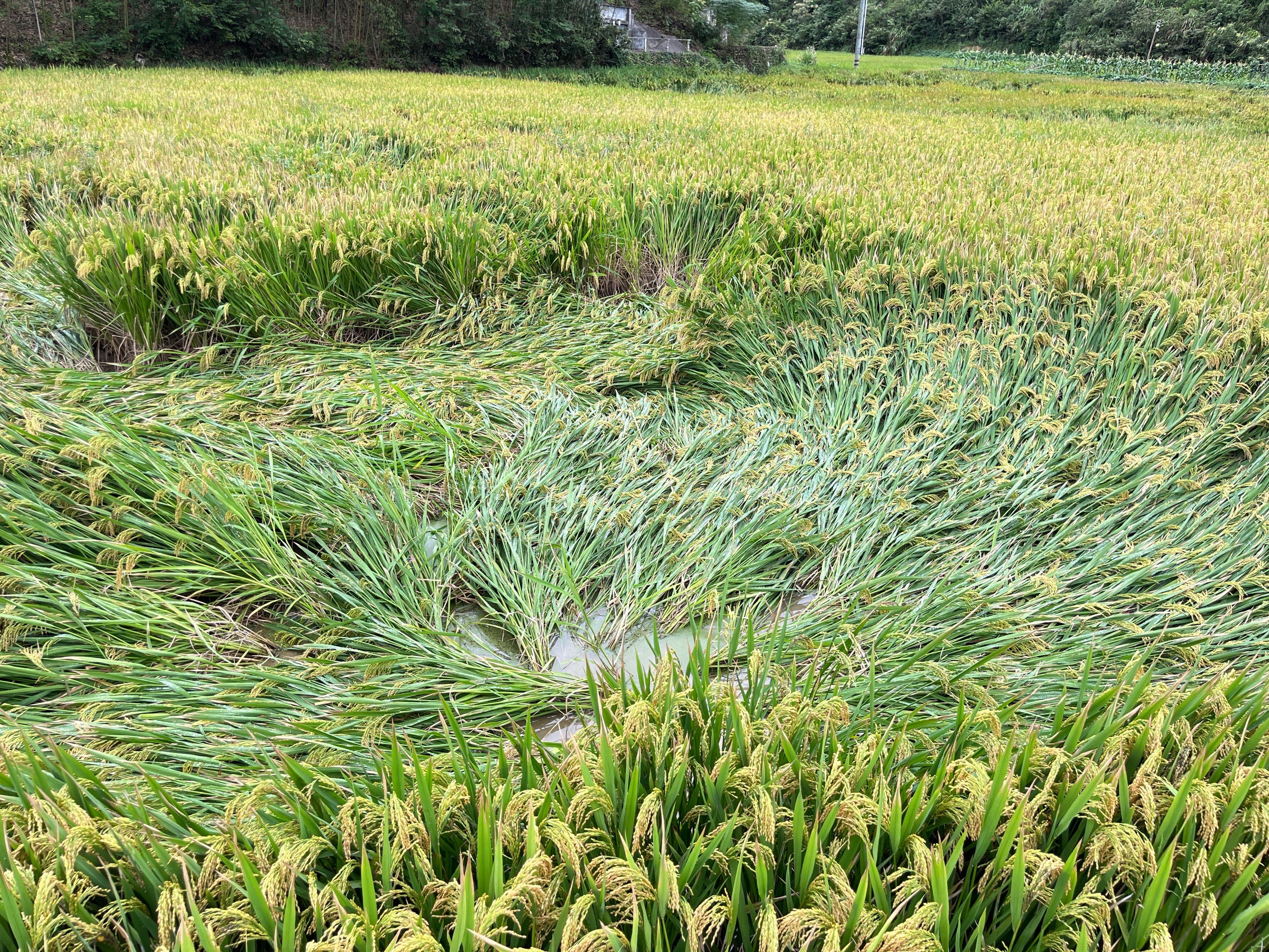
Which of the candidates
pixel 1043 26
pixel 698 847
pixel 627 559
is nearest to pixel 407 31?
pixel 627 559

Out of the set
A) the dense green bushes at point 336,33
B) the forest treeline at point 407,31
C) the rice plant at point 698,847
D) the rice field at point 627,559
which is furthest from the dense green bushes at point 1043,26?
the rice plant at point 698,847

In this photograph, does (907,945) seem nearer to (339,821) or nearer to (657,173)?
(339,821)

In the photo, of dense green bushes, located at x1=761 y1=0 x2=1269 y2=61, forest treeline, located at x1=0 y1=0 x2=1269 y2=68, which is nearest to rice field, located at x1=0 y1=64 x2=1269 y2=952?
forest treeline, located at x1=0 y1=0 x2=1269 y2=68

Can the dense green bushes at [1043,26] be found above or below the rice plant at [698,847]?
above

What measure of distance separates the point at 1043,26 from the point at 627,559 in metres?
61.5

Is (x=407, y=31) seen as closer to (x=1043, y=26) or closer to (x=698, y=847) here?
(x=698, y=847)

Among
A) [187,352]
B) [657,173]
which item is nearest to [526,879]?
[187,352]

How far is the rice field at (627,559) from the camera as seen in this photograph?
Result: 3.54 ft

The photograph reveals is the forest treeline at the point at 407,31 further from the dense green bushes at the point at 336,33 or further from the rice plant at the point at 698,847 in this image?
the rice plant at the point at 698,847

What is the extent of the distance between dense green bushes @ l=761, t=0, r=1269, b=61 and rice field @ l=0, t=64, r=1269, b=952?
4872cm

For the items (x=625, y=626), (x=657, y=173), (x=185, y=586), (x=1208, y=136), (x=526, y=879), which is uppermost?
(x=1208, y=136)

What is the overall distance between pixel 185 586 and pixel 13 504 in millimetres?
577

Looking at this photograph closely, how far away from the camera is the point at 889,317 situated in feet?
11.7

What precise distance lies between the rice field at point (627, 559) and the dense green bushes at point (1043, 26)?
48.7 metres
